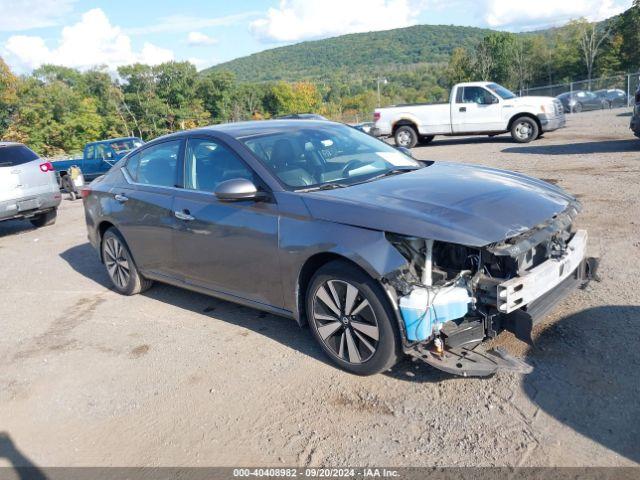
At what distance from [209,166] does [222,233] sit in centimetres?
68

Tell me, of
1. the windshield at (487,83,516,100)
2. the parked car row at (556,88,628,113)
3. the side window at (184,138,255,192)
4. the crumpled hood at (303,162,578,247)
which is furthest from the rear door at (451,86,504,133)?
the parked car row at (556,88,628,113)

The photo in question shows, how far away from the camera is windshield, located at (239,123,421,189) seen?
4422 millimetres

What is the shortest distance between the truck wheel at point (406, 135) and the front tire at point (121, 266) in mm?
13682

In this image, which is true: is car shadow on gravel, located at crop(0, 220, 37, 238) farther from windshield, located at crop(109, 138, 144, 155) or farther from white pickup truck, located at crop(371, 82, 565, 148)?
white pickup truck, located at crop(371, 82, 565, 148)

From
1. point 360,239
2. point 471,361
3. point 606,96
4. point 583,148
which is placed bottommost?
point 471,361

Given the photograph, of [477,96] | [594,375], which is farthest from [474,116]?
[594,375]

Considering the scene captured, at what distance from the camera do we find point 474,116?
57.5 feet

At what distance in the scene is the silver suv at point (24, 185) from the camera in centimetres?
991

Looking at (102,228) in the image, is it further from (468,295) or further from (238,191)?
(468,295)

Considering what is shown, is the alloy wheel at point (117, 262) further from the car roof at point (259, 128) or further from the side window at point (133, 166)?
the car roof at point (259, 128)

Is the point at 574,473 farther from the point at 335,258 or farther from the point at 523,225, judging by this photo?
the point at 335,258

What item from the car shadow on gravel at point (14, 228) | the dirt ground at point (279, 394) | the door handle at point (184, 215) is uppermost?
the door handle at point (184, 215)

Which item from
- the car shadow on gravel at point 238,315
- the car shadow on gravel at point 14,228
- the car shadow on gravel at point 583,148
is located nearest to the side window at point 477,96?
the car shadow on gravel at point 583,148

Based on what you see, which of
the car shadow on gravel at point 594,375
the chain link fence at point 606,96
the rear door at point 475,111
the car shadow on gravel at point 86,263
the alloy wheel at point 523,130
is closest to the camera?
the car shadow on gravel at point 594,375
